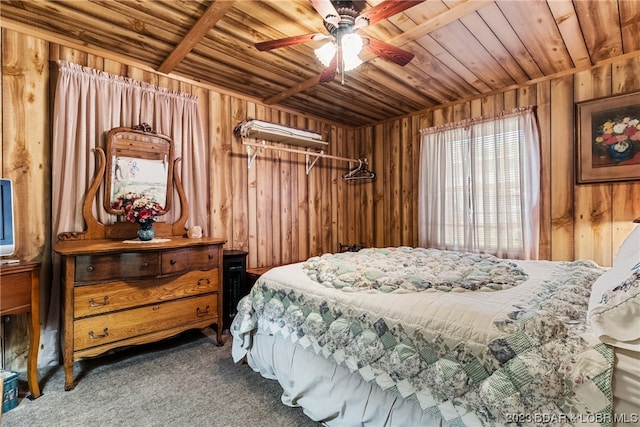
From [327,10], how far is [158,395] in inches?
96.2

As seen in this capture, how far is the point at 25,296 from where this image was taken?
1.79 meters

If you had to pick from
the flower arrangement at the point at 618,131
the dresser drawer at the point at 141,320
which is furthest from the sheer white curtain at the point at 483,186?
the dresser drawer at the point at 141,320

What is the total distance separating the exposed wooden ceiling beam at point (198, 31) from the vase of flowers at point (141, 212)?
1.18 meters

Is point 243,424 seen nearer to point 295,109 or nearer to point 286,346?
point 286,346

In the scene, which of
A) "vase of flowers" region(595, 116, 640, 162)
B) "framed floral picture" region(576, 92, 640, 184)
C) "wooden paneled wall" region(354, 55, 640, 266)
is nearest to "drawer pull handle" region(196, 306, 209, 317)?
"wooden paneled wall" region(354, 55, 640, 266)

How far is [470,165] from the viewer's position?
337 cm

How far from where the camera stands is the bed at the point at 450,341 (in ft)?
2.93

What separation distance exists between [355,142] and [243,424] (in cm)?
380

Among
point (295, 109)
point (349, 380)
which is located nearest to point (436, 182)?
point (295, 109)

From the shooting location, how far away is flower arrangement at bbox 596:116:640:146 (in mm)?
2491

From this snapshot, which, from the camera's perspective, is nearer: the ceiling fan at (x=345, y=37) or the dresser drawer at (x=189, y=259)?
the ceiling fan at (x=345, y=37)

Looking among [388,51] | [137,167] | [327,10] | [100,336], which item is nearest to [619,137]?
[388,51]

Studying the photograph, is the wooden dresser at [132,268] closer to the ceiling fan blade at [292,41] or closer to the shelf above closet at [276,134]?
the shelf above closet at [276,134]

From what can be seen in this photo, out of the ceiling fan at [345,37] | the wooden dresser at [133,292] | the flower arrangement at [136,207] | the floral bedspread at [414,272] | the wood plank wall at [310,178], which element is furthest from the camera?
the flower arrangement at [136,207]
